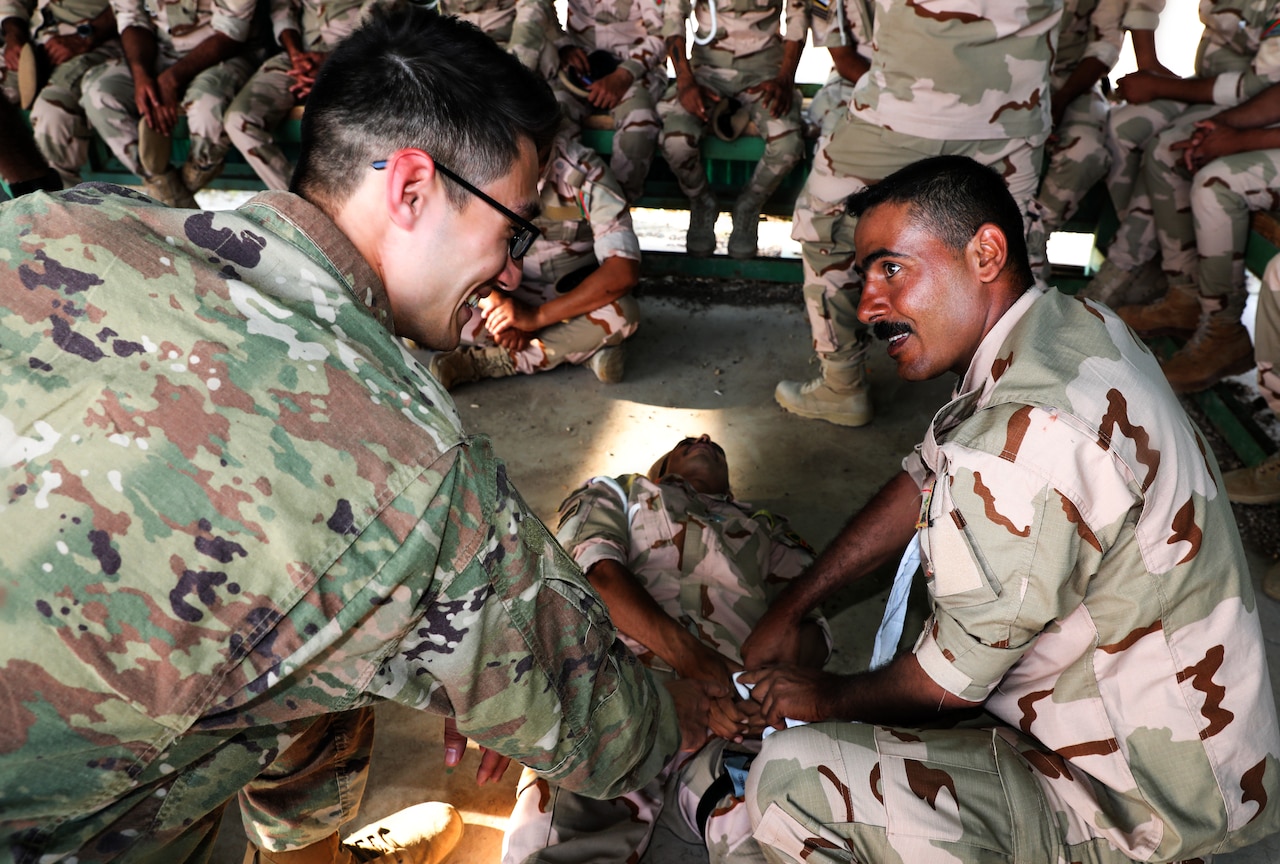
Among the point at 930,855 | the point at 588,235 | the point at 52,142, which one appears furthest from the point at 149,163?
the point at 930,855

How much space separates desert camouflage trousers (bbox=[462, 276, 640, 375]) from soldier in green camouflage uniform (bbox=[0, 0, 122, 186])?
9.04ft

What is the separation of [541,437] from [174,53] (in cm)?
338

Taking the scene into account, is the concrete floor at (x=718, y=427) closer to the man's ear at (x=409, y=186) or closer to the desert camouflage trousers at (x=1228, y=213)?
the desert camouflage trousers at (x=1228, y=213)

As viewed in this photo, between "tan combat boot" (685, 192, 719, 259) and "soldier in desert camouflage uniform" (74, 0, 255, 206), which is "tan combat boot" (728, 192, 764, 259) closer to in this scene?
"tan combat boot" (685, 192, 719, 259)

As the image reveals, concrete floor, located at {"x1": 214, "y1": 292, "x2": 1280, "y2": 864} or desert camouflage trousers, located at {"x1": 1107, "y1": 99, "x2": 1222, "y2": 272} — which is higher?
desert camouflage trousers, located at {"x1": 1107, "y1": 99, "x2": 1222, "y2": 272}

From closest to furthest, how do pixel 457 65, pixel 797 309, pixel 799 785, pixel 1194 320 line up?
pixel 457 65, pixel 799 785, pixel 1194 320, pixel 797 309

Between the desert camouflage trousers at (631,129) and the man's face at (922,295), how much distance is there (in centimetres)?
239

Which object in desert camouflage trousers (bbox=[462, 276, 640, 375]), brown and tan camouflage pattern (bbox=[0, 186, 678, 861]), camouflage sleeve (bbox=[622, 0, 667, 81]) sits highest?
brown and tan camouflage pattern (bbox=[0, 186, 678, 861])

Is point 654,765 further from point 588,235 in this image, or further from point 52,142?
point 52,142

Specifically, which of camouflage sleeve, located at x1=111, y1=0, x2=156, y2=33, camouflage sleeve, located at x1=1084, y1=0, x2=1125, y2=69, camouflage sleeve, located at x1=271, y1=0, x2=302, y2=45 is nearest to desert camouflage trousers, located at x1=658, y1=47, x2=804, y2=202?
camouflage sleeve, located at x1=1084, y1=0, x2=1125, y2=69

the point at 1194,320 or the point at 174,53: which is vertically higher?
the point at 174,53

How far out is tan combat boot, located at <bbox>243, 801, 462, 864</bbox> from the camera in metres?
1.81

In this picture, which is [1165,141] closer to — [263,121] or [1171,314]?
[1171,314]

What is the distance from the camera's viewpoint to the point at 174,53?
5.00 meters
